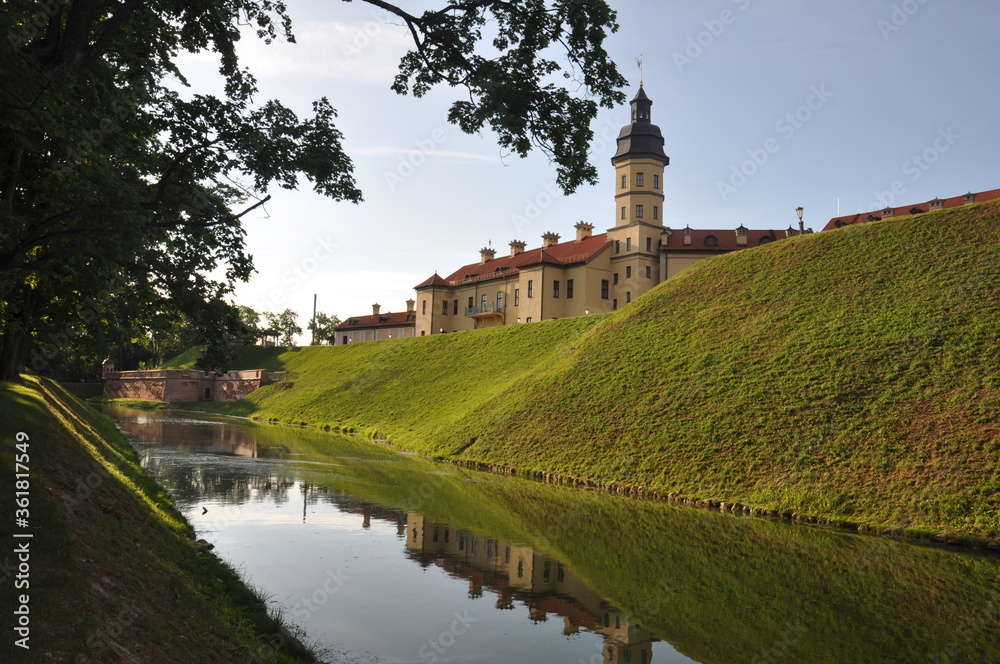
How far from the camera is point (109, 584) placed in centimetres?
784

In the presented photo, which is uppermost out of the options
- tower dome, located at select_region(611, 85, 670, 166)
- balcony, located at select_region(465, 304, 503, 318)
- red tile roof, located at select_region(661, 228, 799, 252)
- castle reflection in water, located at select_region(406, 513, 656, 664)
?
tower dome, located at select_region(611, 85, 670, 166)

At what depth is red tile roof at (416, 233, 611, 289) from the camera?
73.2m

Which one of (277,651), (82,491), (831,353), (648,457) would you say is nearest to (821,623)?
(277,651)

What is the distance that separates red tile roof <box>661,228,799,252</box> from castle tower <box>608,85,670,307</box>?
2017 mm

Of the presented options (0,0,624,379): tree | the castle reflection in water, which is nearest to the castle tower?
the castle reflection in water

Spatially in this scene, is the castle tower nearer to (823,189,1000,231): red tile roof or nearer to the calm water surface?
(823,189,1000,231): red tile roof

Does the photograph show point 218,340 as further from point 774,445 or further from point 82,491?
point 774,445

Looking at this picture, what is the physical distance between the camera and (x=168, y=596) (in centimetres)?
871

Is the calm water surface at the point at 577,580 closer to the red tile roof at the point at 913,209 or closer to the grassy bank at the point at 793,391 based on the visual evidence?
the grassy bank at the point at 793,391

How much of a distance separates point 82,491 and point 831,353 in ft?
92.7

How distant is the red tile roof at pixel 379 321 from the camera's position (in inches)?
4464

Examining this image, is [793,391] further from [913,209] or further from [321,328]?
[321,328]

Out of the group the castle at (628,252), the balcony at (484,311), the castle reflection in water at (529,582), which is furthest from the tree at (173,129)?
the balcony at (484,311)

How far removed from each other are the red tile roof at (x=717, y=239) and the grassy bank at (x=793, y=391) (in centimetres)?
2152
